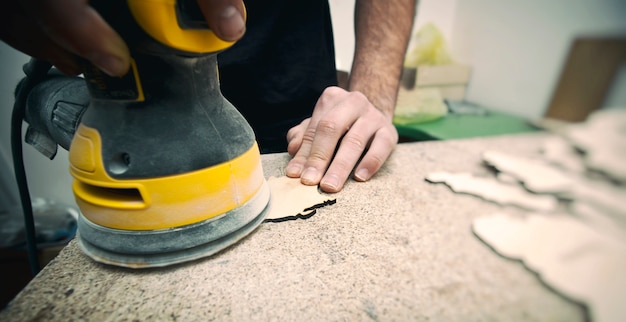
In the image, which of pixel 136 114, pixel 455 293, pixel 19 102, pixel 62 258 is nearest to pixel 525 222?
pixel 455 293

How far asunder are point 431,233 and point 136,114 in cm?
46

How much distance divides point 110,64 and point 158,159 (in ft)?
0.41

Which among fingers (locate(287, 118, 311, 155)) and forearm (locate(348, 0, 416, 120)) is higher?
forearm (locate(348, 0, 416, 120))

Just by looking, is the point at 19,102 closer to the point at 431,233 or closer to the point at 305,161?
the point at 305,161

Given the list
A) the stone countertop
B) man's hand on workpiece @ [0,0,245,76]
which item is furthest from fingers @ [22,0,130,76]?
the stone countertop

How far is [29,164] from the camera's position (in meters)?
1.46

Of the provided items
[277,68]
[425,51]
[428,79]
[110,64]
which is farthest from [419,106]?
→ [110,64]

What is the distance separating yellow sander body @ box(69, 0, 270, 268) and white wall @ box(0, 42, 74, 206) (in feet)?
4.58

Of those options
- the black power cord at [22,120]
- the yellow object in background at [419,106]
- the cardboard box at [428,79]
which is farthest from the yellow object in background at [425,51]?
the black power cord at [22,120]

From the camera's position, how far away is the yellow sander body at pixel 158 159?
0.37m

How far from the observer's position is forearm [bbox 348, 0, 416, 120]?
1.05m

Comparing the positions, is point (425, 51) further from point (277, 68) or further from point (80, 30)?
point (80, 30)

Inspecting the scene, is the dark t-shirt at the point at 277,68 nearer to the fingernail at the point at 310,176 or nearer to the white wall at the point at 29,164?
Result: the fingernail at the point at 310,176

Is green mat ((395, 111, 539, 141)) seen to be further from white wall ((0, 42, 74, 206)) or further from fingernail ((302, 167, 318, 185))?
white wall ((0, 42, 74, 206))
